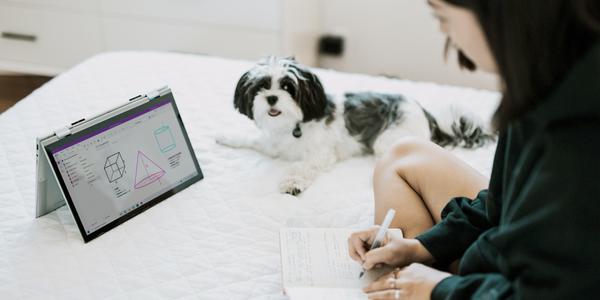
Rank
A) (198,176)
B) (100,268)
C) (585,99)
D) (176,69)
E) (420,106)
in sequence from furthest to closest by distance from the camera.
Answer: (176,69) → (420,106) → (198,176) → (100,268) → (585,99)

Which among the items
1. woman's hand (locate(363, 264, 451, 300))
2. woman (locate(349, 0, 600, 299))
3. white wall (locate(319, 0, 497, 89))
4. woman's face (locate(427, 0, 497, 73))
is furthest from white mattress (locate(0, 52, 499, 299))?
white wall (locate(319, 0, 497, 89))

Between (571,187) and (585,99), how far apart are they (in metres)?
0.10

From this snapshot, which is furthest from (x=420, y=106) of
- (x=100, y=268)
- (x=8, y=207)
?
(x=8, y=207)

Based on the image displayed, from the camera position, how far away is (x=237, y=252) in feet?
4.20

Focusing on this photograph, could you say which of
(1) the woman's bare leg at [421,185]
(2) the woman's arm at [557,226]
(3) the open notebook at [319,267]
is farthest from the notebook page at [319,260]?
(2) the woman's arm at [557,226]

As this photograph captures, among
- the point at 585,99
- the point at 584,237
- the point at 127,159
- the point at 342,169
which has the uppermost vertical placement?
the point at 585,99

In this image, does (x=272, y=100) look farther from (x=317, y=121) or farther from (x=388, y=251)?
(x=388, y=251)

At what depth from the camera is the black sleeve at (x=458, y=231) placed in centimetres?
105

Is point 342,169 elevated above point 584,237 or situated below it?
below

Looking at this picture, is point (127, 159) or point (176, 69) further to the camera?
point (176, 69)

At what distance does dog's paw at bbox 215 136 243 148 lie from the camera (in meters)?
1.70

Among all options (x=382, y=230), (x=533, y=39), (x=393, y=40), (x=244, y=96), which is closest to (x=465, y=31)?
(x=533, y=39)

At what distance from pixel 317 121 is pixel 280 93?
168mm

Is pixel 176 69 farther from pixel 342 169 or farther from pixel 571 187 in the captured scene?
pixel 571 187
